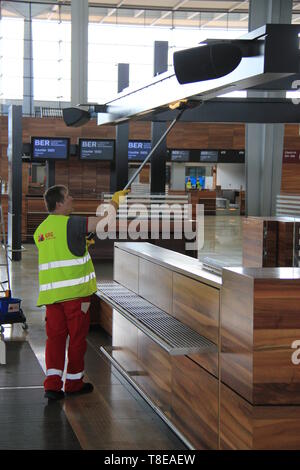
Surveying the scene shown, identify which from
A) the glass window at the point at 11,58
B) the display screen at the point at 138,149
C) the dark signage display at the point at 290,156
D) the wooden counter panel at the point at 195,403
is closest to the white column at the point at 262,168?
the dark signage display at the point at 290,156

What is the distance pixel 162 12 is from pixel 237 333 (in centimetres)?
3166

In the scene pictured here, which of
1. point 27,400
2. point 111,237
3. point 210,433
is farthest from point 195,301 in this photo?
point 111,237

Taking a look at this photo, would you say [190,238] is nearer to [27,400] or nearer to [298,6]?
[27,400]

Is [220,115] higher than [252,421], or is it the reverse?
[220,115]

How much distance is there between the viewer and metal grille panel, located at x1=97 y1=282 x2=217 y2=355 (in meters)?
4.06

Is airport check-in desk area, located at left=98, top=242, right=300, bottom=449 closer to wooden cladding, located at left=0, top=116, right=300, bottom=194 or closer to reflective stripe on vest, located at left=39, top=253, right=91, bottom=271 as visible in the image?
reflective stripe on vest, located at left=39, top=253, right=91, bottom=271

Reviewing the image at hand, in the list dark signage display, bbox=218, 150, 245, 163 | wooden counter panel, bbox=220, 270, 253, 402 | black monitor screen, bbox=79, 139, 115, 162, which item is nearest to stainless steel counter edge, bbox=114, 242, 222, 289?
wooden counter panel, bbox=220, 270, 253, 402

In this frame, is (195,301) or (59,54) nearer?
(195,301)

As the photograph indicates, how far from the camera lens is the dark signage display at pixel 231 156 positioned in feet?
75.5

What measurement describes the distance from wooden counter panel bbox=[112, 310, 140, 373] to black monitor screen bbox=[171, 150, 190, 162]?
624 inches

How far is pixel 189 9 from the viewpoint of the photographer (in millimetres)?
32750

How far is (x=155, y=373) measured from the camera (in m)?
5.44

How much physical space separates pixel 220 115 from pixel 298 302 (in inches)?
107

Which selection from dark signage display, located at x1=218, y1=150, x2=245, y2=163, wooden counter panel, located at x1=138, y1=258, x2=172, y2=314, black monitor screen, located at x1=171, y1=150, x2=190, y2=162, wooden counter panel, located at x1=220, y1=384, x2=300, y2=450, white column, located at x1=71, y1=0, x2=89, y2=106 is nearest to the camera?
wooden counter panel, located at x1=220, y1=384, x2=300, y2=450
